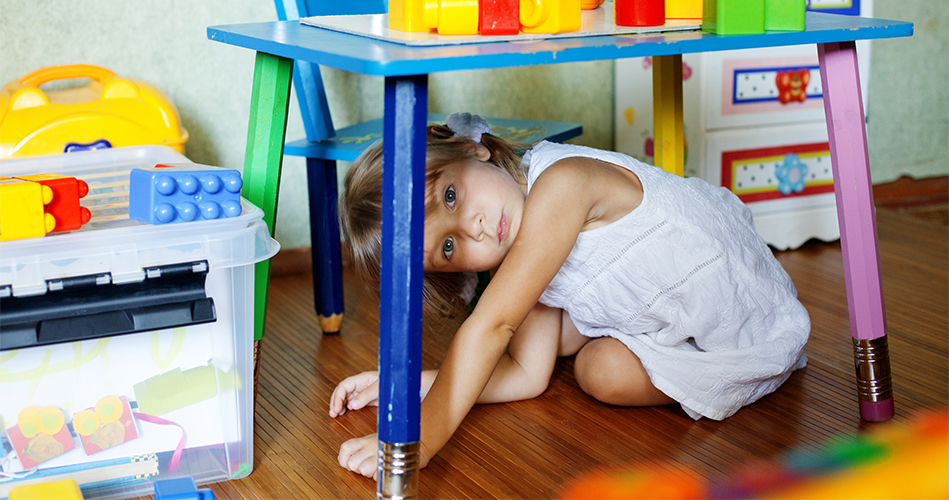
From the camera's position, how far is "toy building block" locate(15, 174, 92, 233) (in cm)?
73

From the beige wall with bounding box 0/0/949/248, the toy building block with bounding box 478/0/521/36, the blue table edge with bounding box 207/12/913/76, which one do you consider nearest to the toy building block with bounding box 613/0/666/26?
the blue table edge with bounding box 207/12/913/76

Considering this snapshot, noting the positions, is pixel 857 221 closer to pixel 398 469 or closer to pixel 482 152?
pixel 482 152

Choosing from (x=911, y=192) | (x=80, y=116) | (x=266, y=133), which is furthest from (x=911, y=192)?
(x=80, y=116)

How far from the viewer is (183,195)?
30.4 inches

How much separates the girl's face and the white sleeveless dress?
0.05m

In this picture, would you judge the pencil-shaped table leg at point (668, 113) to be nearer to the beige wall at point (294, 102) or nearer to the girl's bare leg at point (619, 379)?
the girl's bare leg at point (619, 379)

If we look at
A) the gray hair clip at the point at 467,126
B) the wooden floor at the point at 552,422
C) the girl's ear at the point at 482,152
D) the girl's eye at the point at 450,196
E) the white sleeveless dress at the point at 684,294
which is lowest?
the wooden floor at the point at 552,422

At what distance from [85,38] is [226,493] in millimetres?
968

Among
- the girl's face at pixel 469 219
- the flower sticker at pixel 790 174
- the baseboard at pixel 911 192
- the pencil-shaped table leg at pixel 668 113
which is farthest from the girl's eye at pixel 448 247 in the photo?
the baseboard at pixel 911 192

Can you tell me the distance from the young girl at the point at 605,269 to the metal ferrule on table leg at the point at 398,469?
10 centimetres

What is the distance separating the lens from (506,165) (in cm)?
104

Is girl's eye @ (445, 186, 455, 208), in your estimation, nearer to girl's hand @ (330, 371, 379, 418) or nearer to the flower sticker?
girl's hand @ (330, 371, 379, 418)

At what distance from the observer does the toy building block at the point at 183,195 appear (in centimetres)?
76

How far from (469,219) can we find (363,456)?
29 cm
